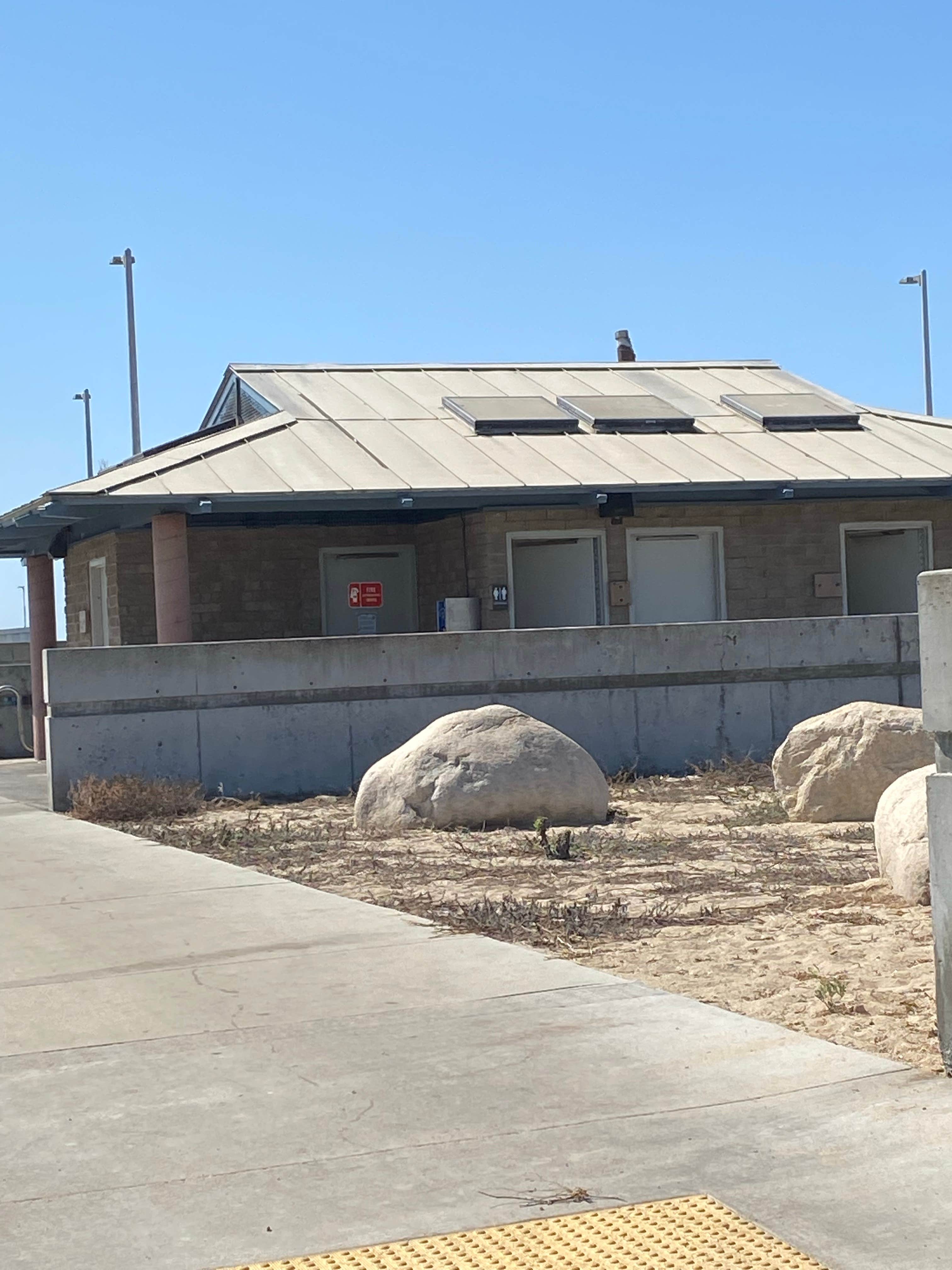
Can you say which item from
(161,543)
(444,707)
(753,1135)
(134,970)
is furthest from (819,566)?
(753,1135)

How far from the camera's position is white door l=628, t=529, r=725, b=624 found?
21391mm

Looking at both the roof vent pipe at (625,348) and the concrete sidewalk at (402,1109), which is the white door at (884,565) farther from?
the concrete sidewalk at (402,1109)

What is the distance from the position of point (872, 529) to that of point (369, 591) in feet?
23.3

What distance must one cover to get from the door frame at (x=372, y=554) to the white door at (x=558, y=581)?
149cm

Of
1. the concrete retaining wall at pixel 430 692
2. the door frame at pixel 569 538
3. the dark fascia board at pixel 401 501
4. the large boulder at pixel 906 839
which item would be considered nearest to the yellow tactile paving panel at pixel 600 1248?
the large boulder at pixel 906 839

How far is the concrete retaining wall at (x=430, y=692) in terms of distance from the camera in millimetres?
15359

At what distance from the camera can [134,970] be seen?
7383 mm

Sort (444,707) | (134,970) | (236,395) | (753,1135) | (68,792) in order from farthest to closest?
(236,395)
(444,707)
(68,792)
(134,970)
(753,1135)

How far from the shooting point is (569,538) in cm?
2127

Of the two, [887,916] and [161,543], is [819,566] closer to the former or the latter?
[161,543]

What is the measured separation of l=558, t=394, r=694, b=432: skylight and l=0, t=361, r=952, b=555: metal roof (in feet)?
0.52

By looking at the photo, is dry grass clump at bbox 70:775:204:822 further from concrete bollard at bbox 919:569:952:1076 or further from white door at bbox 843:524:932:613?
white door at bbox 843:524:932:613

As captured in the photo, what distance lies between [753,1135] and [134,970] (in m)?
3.61

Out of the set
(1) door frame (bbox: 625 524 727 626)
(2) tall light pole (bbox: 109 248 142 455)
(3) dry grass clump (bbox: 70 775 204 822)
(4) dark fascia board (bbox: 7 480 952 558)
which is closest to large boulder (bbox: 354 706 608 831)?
(3) dry grass clump (bbox: 70 775 204 822)
